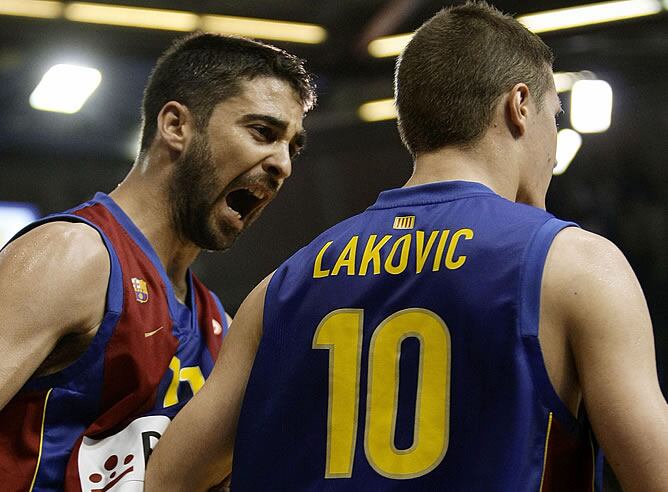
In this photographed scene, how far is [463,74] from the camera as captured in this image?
1.27m

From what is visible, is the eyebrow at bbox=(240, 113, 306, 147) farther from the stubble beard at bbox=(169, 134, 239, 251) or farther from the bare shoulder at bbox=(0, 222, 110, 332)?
the bare shoulder at bbox=(0, 222, 110, 332)

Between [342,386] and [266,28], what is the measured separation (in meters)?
3.98

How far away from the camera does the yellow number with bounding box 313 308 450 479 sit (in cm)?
109

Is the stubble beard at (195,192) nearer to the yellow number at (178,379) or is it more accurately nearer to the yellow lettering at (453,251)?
the yellow number at (178,379)

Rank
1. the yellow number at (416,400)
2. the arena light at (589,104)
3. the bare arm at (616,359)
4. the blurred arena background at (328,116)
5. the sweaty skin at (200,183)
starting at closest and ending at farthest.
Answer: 1. the bare arm at (616,359)
2. the yellow number at (416,400)
3. the sweaty skin at (200,183)
4. the blurred arena background at (328,116)
5. the arena light at (589,104)

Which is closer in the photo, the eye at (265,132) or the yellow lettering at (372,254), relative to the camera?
the yellow lettering at (372,254)

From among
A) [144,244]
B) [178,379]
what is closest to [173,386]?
[178,379]

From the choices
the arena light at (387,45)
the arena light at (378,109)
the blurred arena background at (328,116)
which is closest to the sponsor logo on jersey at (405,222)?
the blurred arena background at (328,116)

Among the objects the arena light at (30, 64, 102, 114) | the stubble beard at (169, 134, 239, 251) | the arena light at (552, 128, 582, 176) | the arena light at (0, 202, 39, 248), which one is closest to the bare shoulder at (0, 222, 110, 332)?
the stubble beard at (169, 134, 239, 251)

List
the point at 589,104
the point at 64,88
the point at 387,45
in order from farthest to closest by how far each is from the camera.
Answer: the point at 589,104
the point at 387,45
the point at 64,88

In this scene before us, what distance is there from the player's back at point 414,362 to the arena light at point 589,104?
4167 mm

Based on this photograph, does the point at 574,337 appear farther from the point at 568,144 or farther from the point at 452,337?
the point at 568,144

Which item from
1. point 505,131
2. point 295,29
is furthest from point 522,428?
point 295,29

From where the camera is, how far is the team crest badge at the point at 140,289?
168 centimetres
